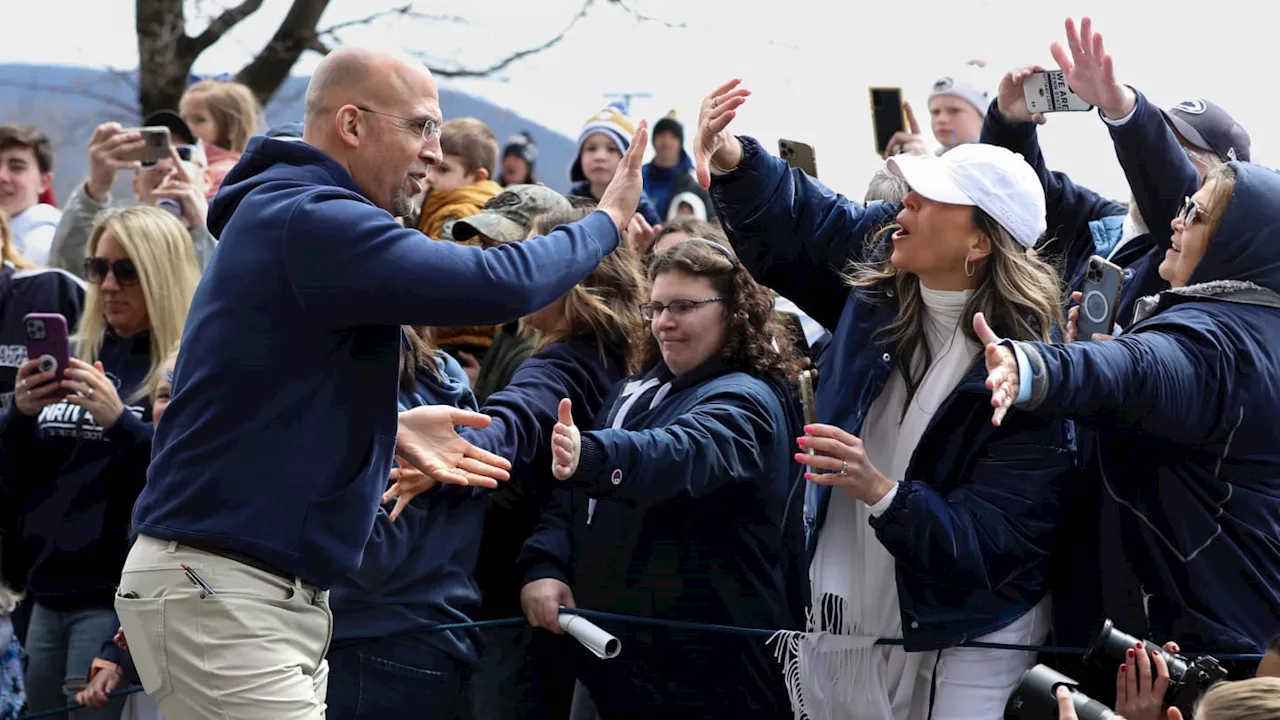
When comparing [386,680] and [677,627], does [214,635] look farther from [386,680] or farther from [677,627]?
[677,627]

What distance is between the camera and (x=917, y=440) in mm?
3891

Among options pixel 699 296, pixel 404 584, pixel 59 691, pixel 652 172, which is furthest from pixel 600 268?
pixel 652 172

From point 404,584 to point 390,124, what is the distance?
1.43 meters

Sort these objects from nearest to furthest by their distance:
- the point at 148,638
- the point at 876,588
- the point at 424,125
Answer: the point at 148,638 → the point at 424,125 → the point at 876,588

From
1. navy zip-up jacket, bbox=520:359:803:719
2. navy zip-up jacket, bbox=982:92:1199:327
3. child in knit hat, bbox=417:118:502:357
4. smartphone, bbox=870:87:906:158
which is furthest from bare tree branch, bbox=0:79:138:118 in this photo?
navy zip-up jacket, bbox=982:92:1199:327

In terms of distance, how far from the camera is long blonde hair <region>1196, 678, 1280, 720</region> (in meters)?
2.71

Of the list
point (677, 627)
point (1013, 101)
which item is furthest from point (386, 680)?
point (1013, 101)

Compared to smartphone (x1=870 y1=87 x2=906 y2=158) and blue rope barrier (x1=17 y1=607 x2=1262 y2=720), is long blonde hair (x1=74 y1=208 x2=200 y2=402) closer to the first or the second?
blue rope barrier (x1=17 y1=607 x2=1262 y2=720)

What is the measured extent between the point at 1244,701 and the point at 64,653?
3.71 m

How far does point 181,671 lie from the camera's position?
3.14 m

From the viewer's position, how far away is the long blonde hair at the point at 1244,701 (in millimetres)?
2713

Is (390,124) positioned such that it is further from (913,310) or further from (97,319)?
(97,319)

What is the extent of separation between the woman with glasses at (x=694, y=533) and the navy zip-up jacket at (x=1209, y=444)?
0.99 m

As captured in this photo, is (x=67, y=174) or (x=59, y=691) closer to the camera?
(x=59, y=691)
